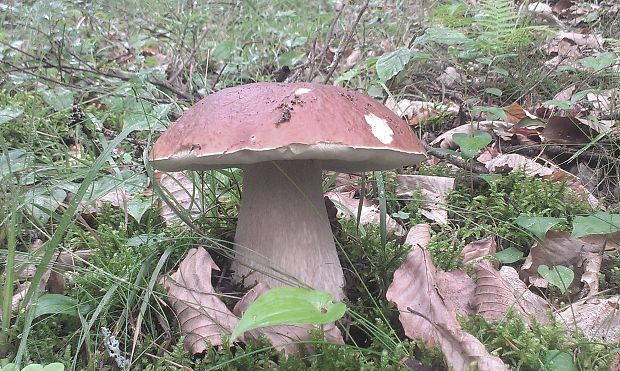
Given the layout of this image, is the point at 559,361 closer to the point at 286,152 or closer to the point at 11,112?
the point at 286,152

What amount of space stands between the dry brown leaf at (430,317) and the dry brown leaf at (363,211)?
545mm

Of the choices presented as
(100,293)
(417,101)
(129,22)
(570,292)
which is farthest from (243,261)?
(129,22)

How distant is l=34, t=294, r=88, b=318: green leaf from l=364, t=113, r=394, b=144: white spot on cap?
Answer: 0.95m

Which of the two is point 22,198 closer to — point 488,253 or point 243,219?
point 243,219

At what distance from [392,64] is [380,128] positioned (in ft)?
3.74

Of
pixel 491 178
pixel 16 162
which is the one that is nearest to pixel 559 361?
pixel 491 178

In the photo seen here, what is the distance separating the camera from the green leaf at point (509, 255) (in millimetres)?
1809

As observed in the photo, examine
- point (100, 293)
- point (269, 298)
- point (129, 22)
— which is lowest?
point (100, 293)

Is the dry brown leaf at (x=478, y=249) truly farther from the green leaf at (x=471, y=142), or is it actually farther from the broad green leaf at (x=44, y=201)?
the broad green leaf at (x=44, y=201)

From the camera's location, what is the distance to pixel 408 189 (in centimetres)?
247

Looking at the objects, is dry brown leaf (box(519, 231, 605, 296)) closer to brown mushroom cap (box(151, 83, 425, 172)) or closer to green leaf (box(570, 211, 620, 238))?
green leaf (box(570, 211, 620, 238))

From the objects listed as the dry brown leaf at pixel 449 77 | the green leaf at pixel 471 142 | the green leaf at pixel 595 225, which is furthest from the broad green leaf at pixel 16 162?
the dry brown leaf at pixel 449 77

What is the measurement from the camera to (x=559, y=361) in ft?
3.95

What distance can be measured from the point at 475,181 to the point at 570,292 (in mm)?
861
